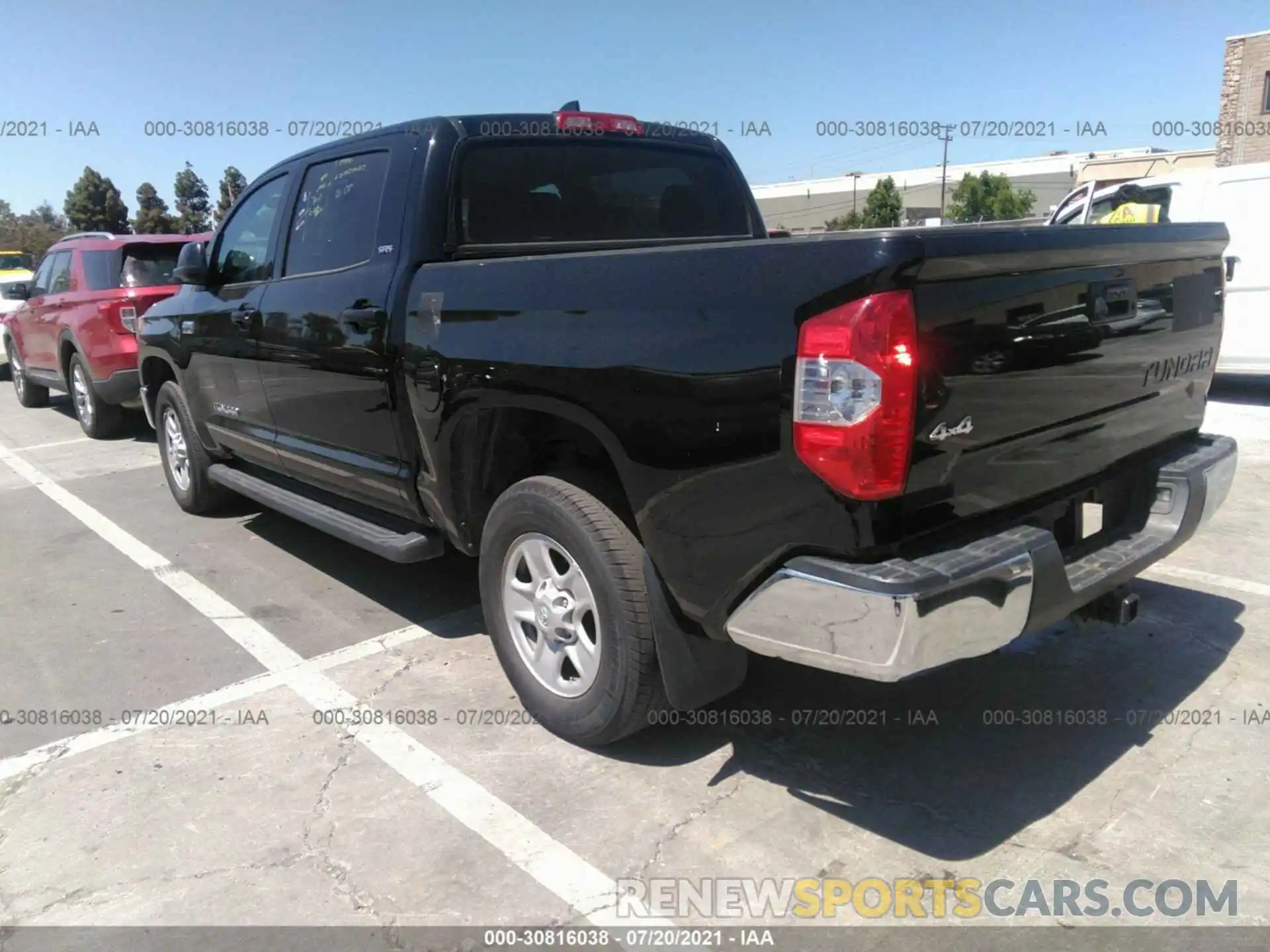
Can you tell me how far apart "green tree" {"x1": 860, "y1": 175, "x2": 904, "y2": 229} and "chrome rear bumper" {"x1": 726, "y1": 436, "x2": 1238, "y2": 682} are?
2355 inches

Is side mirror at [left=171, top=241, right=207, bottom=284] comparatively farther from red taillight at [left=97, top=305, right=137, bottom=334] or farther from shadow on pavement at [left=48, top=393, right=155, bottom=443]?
shadow on pavement at [left=48, top=393, right=155, bottom=443]

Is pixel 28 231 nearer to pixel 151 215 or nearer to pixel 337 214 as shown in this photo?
pixel 151 215

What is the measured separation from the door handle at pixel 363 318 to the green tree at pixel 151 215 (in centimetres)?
4272

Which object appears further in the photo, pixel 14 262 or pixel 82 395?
pixel 14 262

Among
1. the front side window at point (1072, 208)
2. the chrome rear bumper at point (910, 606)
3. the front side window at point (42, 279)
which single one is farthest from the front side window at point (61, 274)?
the front side window at point (1072, 208)

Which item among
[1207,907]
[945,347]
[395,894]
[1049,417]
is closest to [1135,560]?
[1049,417]

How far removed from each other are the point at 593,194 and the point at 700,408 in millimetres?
1988

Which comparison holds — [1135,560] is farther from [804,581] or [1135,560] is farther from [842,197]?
[842,197]

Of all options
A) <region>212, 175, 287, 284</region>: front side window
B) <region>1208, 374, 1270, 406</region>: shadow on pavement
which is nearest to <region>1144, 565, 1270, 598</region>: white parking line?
<region>212, 175, 287, 284</region>: front side window

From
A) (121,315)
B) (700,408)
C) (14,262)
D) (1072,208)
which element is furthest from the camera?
(14,262)

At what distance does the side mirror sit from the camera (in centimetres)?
511

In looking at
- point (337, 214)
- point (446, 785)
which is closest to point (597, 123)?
point (337, 214)

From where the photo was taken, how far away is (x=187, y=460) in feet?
19.8

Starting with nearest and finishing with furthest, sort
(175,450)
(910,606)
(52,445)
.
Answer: (910,606) → (175,450) → (52,445)
